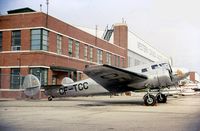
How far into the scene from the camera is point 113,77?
21672 mm

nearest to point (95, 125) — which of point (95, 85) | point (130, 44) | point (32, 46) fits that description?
point (95, 85)

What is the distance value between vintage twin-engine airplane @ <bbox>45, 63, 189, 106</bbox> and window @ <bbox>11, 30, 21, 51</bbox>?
531 inches

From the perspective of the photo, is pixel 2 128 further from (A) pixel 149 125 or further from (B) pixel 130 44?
(B) pixel 130 44

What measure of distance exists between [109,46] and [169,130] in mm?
48121

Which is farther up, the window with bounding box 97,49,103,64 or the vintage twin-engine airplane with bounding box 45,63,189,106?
the window with bounding box 97,49,103,64

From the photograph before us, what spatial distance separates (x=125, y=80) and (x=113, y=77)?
1130mm

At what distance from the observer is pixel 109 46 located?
57969mm

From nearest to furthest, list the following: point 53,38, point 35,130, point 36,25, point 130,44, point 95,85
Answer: point 35,130, point 95,85, point 36,25, point 53,38, point 130,44

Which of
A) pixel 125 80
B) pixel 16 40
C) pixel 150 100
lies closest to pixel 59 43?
pixel 16 40

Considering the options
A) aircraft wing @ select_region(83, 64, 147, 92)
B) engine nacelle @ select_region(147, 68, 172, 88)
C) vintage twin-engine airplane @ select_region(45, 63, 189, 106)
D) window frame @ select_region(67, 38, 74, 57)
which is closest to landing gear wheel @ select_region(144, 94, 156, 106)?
vintage twin-engine airplane @ select_region(45, 63, 189, 106)

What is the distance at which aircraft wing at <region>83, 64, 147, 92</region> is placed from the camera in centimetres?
1977

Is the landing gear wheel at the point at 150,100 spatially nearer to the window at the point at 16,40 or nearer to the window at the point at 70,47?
the window at the point at 16,40

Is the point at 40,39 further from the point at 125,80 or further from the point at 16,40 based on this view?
the point at 125,80

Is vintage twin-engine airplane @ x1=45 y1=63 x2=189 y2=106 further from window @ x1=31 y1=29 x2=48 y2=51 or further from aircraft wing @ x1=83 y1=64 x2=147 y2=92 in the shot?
window @ x1=31 y1=29 x2=48 y2=51
